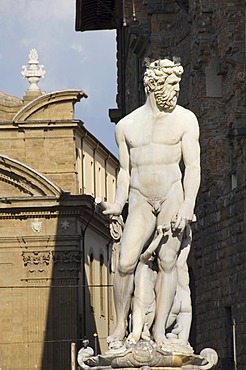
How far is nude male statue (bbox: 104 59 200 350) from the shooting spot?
15391 mm

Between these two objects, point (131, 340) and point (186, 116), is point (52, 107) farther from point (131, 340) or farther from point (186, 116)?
point (131, 340)

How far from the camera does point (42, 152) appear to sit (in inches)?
2505

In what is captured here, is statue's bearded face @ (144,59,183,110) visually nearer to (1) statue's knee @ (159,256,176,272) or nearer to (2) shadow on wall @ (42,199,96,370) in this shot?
(1) statue's knee @ (159,256,176,272)

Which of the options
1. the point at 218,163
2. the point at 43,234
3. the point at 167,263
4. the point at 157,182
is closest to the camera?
the point at 167,263

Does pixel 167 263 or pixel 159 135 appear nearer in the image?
pixel 167 263

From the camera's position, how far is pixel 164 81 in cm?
1572

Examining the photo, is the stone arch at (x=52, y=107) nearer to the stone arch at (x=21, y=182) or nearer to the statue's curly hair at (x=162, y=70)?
the stone arch at (x=21, y=182)

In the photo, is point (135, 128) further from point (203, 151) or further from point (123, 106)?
point (123, 106)

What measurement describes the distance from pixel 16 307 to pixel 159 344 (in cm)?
4725

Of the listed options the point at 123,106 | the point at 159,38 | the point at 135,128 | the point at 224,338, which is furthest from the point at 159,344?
the point at 123,106

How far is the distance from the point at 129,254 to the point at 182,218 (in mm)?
581

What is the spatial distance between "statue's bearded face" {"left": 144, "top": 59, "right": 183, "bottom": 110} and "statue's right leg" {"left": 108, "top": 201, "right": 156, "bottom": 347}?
3.24 ft

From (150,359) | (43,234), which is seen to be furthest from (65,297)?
(150,359)

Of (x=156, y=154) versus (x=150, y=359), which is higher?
(x=156, y=154)
